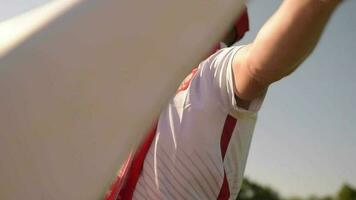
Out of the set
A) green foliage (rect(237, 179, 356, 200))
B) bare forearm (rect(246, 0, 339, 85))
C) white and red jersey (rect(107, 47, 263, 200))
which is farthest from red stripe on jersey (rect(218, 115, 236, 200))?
green foliage (rect(237, 179, 356, 200))

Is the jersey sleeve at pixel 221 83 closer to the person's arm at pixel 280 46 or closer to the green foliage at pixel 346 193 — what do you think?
the person's arm at pixel 280 46

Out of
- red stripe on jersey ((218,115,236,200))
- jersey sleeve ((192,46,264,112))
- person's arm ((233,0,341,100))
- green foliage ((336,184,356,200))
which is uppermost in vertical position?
person's arm ((233,0,341,100))

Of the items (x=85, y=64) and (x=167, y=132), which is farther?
(x=167, y=132)

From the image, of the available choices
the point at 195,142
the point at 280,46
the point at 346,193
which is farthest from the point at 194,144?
the point at 346,193

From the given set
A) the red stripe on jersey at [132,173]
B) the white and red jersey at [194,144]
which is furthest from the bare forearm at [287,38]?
the red stripe on jersey at [132,173]

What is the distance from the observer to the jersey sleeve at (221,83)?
989mm

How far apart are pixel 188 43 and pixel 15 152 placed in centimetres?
14

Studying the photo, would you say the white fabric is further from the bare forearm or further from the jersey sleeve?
the bare forearm

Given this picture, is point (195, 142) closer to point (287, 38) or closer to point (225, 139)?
point (225, 139)

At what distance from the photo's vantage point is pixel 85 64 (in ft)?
1.08

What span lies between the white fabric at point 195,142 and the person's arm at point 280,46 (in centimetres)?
5

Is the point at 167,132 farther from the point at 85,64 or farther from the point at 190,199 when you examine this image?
the point at 85,64

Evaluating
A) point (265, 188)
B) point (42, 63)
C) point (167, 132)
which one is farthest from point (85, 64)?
point (265, 188)

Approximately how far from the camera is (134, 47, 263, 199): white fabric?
1.00 m
